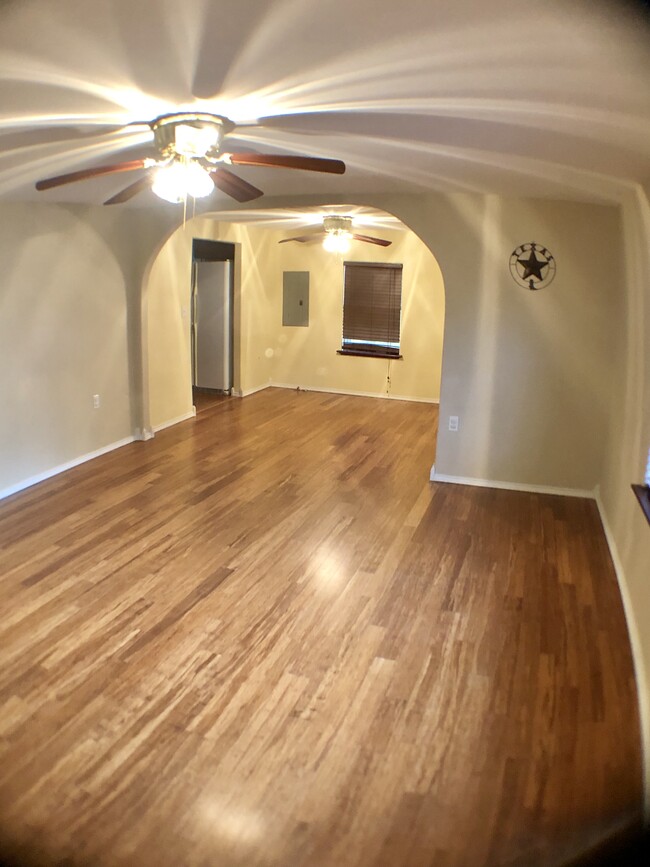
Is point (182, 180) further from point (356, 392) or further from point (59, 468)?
point (356, 392)

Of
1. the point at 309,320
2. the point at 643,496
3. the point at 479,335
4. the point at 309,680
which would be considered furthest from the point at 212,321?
the point at 643,496

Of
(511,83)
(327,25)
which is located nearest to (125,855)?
(327,25)

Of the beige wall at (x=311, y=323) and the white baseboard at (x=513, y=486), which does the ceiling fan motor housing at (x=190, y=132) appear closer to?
the white baseboard at (x=513, y=486)

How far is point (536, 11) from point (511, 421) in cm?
368

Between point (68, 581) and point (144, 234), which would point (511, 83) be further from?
point (144, 234)

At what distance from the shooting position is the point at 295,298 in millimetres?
8539

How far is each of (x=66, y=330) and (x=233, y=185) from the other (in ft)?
8.78

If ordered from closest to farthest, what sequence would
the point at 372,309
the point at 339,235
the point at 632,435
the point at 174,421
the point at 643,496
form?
the point at 643,496 → the point at 632,435 → the point at 339,235 → the point at 174,421 → the point at 372,309

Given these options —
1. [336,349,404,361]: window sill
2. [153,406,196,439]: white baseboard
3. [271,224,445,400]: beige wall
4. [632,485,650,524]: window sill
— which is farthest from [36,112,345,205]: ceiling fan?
[336,349,404,361]: window sill

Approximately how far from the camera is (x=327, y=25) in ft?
4.99

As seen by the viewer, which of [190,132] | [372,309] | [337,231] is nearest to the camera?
[190,132]

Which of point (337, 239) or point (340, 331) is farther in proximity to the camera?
point (340, 331)

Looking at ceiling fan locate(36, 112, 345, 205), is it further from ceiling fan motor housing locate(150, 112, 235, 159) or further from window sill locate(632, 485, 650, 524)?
window sill locate(632, 485, 650, 524)

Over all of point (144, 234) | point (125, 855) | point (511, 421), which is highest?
point (144, 234)
